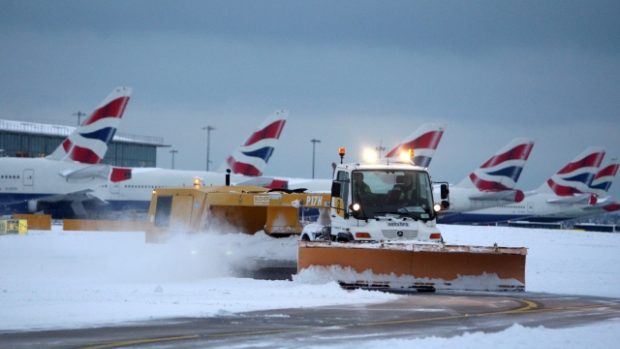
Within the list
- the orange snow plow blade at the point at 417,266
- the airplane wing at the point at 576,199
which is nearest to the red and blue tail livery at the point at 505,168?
the airplane wing at the point at 576,199

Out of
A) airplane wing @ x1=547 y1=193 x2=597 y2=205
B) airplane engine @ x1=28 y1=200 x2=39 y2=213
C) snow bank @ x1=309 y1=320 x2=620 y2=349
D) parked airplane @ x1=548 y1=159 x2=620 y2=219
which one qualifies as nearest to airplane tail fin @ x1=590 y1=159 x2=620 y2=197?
parked airplane @ x1=548 y1=159 x2=620 y2=219

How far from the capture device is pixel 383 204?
2047 centimetres

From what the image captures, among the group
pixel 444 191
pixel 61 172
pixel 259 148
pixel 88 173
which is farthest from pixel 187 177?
pixel 444 191

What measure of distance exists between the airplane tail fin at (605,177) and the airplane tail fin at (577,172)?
9.42 metres

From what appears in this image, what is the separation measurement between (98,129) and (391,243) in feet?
151

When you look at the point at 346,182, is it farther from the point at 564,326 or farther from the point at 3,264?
the point at 3,264

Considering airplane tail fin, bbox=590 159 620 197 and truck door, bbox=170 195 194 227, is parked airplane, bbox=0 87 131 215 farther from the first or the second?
airplane tail fin, bbox=590 159 620 197

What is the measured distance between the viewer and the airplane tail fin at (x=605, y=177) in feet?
334

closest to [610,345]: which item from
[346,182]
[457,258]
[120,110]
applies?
[457,258]

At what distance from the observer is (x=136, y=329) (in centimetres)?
1292

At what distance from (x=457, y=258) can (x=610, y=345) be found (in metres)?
7.55

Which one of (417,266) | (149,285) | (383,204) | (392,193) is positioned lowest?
(149,285)

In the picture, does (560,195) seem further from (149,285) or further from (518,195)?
(149,285)

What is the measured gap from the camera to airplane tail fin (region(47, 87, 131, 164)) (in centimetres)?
6203
